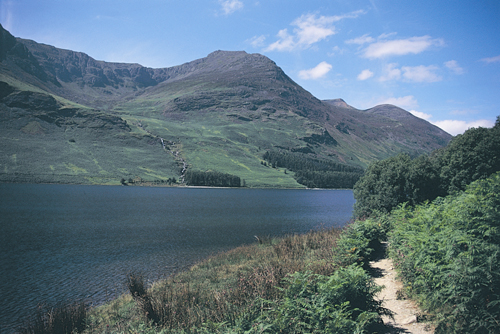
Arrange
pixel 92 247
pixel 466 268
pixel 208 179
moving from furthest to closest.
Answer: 1. pixel 208 179
2. pixel 92 247
3. pixel 466 268

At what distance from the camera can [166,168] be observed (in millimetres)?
184500

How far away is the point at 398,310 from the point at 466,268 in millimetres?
3573

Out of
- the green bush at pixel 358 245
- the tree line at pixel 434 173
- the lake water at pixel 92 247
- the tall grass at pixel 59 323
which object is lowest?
the lake water at pixel 92 247

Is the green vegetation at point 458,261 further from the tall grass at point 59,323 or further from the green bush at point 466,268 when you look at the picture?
the tall grass at point 59,323

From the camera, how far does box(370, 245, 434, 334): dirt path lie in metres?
8.37

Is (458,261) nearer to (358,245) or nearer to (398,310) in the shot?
(398,310)

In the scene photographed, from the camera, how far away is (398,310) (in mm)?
9945

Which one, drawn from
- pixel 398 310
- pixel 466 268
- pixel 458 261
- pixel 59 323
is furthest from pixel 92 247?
pixel 466 268

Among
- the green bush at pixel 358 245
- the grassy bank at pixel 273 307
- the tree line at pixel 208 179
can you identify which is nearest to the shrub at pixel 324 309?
the grassy bank at pixel 273 307

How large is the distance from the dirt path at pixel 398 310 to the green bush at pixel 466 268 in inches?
20.0

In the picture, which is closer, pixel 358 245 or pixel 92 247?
pixel 358 245

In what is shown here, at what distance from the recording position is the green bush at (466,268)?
7.26 meters

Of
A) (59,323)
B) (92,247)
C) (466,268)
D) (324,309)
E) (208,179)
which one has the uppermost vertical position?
(466,268)

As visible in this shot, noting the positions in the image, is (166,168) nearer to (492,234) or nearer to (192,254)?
(192,254)
